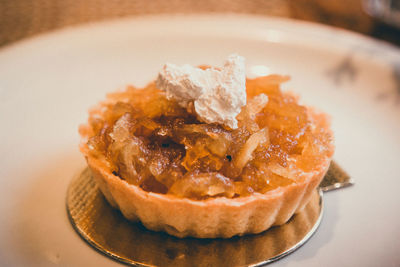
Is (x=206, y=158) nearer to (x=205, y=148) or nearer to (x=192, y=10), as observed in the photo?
(x=205, y=148)

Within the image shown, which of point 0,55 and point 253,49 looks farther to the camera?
point 253,49

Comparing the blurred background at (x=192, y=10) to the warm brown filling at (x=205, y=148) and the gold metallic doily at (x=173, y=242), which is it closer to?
the warm brown filling at (x=205, y=148)

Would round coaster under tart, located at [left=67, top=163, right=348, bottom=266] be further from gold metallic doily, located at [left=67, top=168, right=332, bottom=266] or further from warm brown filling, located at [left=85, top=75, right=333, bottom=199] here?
warm brown filling, located at [left=85, top=75, right=333, bottom=199]

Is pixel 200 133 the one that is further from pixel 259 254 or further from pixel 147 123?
pixel 259 254

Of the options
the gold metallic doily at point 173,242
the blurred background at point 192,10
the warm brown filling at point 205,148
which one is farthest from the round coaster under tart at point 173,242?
the blurred background at point 192,10

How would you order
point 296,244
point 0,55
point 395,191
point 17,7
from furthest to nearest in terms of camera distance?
point 17,7, point 0,55, point 395,191, point 296,244

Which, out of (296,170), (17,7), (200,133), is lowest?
(17,7)

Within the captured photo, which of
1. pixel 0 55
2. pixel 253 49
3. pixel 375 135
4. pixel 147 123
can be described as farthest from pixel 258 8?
pixel 147 123
